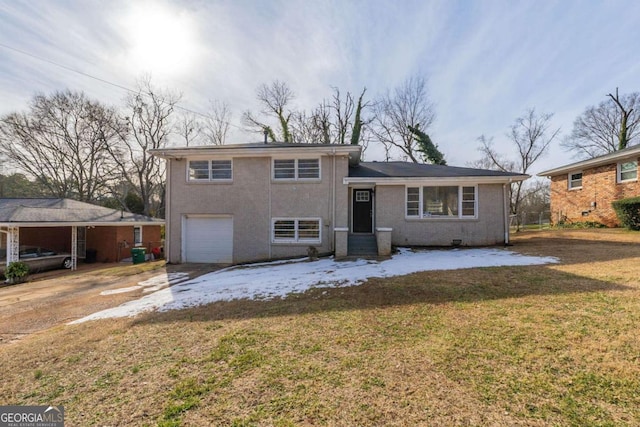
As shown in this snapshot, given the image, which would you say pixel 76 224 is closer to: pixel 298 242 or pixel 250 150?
pixel 250 150

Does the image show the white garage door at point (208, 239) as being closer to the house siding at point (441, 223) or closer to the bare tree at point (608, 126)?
the house siding at point (441, 223)

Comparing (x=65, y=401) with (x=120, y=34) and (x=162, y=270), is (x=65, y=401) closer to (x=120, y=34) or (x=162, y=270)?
(x=162, y=270)

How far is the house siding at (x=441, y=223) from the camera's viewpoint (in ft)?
36.5

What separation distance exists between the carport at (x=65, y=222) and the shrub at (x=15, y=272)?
4.09 feet

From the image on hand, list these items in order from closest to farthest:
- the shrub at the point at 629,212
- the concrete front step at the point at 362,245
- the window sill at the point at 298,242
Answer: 1. the concrete front step at the point at 362,245
2. the window sill at the point at 298,242
3. the shrub at the point at 629,212

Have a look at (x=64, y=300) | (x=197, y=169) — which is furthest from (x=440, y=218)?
(x=64, y=300)

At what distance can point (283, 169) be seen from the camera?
457 inches

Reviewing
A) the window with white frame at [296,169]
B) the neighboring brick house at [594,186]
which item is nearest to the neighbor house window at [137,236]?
the window with white frame at [296,169]

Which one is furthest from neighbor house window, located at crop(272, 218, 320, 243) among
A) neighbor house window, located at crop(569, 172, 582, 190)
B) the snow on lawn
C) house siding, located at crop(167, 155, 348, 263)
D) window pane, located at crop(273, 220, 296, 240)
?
neighbor house window, located at crop(569, 172, 582, 190)

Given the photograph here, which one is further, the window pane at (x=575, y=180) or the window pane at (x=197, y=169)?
the window pane at (x=575, y=180)

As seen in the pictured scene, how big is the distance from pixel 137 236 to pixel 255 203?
11.9 metres

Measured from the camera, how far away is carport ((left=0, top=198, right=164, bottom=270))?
12.4m

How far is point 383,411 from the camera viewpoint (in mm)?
2324

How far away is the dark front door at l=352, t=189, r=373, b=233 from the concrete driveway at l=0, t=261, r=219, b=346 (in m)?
6.37
